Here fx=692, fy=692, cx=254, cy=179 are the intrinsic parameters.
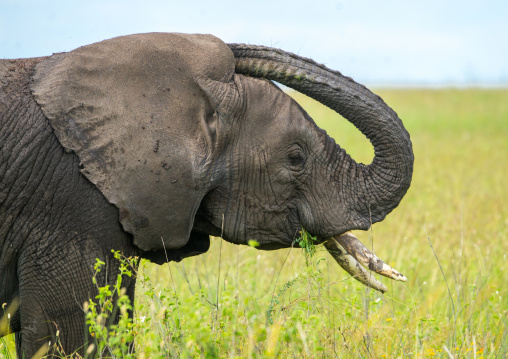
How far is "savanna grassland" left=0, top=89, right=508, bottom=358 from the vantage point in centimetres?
376

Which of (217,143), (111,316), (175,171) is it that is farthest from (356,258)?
(111,316)

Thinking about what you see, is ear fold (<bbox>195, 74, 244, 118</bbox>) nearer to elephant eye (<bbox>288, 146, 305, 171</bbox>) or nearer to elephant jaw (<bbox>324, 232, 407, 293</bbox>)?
elephant eye (<bbox>288, 146, 305, 171</bbox>)

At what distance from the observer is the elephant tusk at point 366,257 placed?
13.6 feet

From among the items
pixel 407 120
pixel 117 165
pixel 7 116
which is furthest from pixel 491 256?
pixel 407 120

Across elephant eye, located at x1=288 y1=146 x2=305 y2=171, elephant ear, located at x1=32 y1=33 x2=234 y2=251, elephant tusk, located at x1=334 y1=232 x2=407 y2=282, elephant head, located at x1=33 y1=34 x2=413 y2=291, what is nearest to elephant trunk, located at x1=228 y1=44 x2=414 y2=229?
elephant head, located at x1=33 y1=34 x2=413 y2=291

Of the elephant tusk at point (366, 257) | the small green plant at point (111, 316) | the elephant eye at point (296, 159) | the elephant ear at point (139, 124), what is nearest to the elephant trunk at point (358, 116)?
the elephant tusk at point (366, 257)

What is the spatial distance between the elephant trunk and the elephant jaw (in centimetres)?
12

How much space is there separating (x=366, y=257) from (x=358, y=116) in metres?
0.86

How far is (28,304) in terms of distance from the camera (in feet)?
12.2

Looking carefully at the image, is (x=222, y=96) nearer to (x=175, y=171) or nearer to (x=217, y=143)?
(x=217, y=143)

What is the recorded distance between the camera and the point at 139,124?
373 cm

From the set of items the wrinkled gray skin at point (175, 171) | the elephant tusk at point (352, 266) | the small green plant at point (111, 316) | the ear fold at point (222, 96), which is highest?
the ear fold at point (222, 96)

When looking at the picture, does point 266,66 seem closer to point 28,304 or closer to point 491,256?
point 28,304

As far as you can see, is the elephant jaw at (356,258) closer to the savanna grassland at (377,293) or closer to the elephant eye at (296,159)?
the savanna grassland at (377,293)
